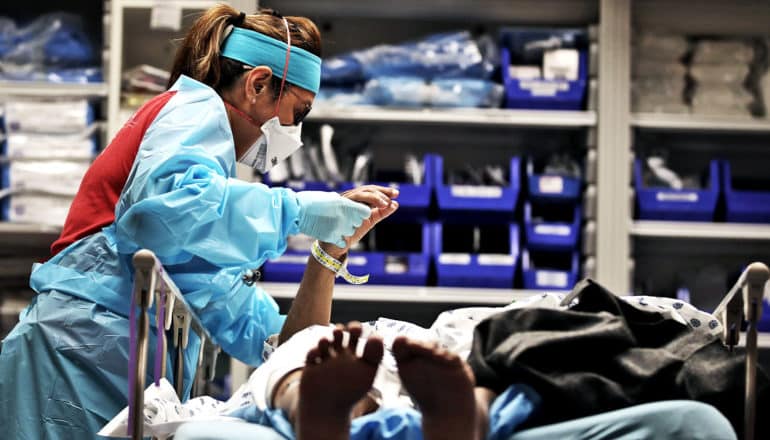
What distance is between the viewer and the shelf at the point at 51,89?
3.42m

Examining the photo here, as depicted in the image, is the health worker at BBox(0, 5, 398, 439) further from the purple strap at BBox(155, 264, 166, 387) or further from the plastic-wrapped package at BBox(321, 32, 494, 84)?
the plastic-wrapped package at BBox(321, 32, 494, 84)

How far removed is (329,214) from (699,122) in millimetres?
2026

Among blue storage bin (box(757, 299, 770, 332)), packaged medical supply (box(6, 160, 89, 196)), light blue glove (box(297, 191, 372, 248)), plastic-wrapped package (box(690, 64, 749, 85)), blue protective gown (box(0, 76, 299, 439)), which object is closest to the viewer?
blue protective gown (box(0, 76, 299, 439))

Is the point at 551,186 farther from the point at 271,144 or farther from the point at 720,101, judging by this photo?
the point at 271,144

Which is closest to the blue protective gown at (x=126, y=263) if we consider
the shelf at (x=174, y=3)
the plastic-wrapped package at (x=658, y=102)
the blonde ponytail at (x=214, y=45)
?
the blonde ponytail at (x=214, y=45)

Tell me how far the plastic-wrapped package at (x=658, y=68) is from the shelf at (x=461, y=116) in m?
0.32

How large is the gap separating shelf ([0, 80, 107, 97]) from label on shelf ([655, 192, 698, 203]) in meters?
2.01

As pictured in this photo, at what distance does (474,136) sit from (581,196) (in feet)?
1.75

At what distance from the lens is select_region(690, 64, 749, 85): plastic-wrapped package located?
361 centimetres

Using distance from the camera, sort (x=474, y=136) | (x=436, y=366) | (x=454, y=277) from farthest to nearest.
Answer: (x=474, y=136) → (x=454, y=277) → (x=436, y=366)

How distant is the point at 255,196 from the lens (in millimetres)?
1884

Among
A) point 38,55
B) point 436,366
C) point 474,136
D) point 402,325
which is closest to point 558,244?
point 474,136

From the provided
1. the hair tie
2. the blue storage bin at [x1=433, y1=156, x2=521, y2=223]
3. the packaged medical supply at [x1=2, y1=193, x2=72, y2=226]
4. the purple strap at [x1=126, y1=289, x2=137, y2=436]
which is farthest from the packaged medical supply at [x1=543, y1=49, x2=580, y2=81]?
the purple strap at [x1=126, y1=289, x2=137, y2=436]

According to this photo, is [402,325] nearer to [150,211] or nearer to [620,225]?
[150,211]
